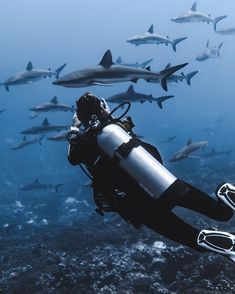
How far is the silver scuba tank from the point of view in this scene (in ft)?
13.8

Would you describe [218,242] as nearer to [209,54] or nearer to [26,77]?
[26,77]

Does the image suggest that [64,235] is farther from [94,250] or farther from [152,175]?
[152,175]

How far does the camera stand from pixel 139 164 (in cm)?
425

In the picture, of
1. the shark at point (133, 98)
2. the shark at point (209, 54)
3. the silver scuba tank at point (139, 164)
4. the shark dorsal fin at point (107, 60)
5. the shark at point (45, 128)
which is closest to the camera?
the silver scuba tank at point (139, 164)

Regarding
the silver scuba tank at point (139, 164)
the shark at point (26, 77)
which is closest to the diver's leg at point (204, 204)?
the silver scuba tank at point (139, 164)

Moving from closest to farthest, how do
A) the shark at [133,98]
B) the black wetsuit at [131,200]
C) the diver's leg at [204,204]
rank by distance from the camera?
the black wetsuit at [131,200], the diver's leg at [204,204], the shark at [133,98]

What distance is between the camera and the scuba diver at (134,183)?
13.9ft

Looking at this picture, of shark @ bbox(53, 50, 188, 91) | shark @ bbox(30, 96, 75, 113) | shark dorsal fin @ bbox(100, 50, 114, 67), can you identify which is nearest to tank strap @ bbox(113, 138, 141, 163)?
shark @ bbox(53, 50, 188, 91)

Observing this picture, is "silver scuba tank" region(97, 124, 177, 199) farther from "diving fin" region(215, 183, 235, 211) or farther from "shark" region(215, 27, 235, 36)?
"shark" region(215, 27, 235, 36)

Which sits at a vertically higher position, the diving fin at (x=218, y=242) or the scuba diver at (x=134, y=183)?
the scuba diver at (x=134, y=183)

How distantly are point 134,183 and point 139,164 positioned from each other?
242mm

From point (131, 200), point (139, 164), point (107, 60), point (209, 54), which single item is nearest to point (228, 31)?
point (209, 54)

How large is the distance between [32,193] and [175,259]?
16.8 m

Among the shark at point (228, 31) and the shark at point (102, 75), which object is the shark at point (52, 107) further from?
the shark at point (228, 31)
